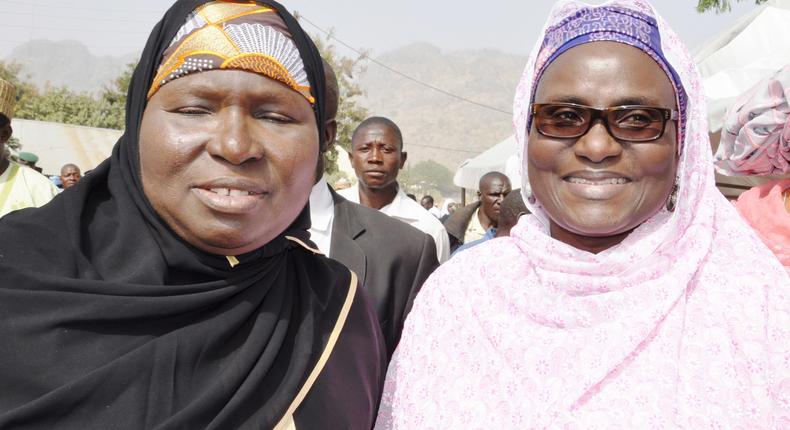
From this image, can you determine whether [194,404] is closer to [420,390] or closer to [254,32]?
[420,390]

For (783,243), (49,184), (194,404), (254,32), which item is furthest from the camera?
(49,184)

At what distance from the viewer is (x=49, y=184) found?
4008mm

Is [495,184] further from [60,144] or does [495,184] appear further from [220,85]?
[60,144]

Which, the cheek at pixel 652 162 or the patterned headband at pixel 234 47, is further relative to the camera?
the cheek at pixel 652 162

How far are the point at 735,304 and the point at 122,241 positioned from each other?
5.26 feet

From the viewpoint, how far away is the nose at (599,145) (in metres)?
1.84

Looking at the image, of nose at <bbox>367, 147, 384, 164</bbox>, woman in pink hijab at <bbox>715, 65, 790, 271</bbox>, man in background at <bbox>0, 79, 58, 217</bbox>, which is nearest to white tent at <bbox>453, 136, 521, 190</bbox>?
nose at <bbox>367, 147, 384, 164</bbox>

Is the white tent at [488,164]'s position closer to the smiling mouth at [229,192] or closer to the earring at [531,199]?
the earring at [531,199]

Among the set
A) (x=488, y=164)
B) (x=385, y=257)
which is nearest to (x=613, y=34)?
(x=385, y=257)

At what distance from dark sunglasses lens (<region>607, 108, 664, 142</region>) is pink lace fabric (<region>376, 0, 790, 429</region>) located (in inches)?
6.7

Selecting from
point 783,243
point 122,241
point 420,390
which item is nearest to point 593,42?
point 420,390

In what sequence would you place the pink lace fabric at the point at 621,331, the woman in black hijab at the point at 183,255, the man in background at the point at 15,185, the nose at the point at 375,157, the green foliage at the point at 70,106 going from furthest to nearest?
the green foliage at the point at 70,106 → the nose at the point at 375,157 → the man in background at the point at 15,185 → the pink lace fabric at the point at 621,331 → the woman in black hijab at the point at 183,255

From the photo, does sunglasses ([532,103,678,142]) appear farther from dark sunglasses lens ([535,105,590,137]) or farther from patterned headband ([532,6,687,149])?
patterned headband ([532,6,687,149])

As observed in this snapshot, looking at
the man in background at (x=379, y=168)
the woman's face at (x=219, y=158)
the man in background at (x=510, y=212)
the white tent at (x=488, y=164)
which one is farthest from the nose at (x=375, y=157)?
the white tent at (x=488, y=164)
